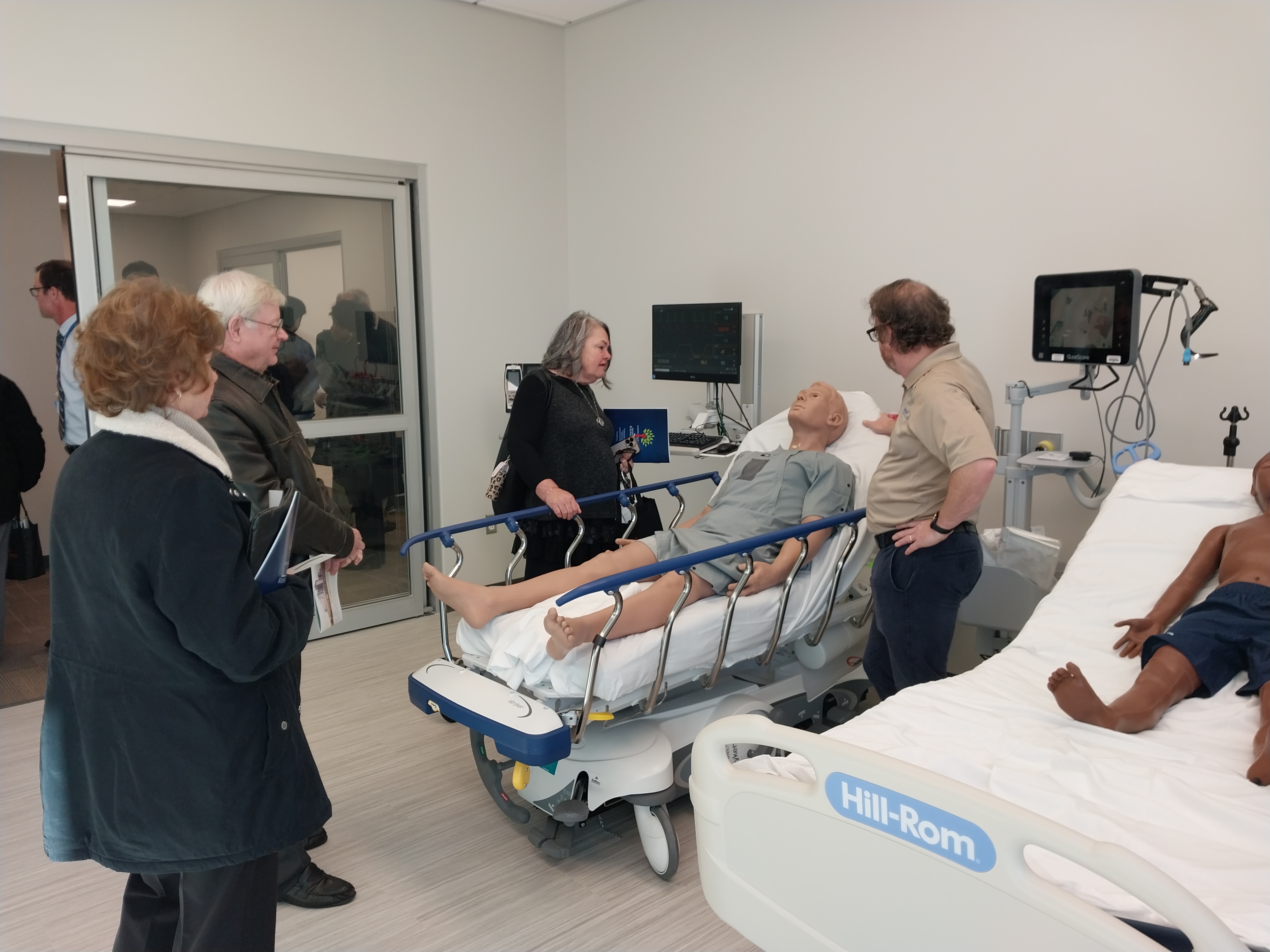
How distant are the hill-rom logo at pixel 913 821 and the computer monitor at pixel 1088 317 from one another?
1.83 m

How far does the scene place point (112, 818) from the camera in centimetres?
153

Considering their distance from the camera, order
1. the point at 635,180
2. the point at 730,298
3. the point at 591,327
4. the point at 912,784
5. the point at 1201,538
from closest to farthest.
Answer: the point at 912,784, the point at 1201,538, the point at 591,327, the point at 730,298, the point at 635,180

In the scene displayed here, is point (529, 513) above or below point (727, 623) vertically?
above

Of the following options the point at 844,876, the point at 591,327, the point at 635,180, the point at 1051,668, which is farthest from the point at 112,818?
the point at 635,180

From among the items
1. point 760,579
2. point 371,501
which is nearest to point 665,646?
point 760,579

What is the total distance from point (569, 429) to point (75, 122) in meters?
2.21

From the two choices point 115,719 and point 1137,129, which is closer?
point 115,719

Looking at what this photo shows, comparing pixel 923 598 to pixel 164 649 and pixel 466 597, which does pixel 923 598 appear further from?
pixel 164 649

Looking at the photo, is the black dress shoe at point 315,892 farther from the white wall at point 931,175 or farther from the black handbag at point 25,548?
the black handbag at point 25,548

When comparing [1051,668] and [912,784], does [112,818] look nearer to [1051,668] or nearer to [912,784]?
[912,784]

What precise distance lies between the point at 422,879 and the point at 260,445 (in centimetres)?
124

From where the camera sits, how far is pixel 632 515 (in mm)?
3367

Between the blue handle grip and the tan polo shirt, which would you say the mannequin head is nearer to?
the blue handle grip

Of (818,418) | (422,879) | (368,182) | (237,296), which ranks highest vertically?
(368,182)
